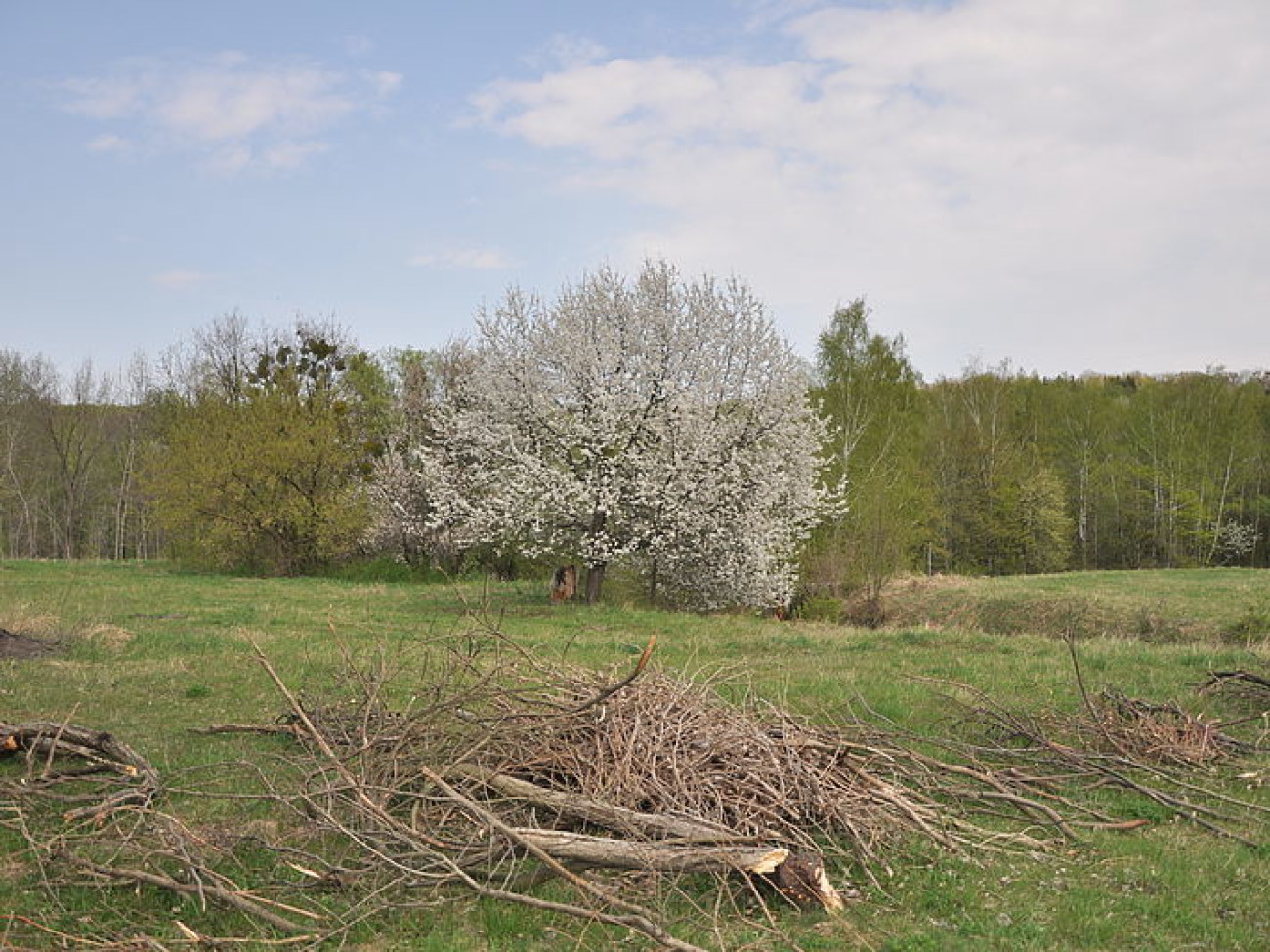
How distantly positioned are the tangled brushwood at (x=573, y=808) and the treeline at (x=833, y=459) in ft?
64.3

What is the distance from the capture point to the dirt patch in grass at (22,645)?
1220 centimetres

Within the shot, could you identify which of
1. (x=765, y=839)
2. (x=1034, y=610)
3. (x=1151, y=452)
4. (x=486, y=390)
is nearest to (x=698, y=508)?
(x=486, y=390)

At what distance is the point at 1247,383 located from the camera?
155 feet

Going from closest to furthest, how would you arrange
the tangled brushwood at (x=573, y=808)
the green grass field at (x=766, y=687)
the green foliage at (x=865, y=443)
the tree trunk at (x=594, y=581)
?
the green grass field at (x=766, y=687) → the tangled brushwood at (x=573, y=808) → the tree trunk at (x=594, y=581) → the green foliage at (x=865, y=443)

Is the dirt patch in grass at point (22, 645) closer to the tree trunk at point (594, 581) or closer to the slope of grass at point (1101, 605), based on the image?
the tree trunk at point (594, 581)

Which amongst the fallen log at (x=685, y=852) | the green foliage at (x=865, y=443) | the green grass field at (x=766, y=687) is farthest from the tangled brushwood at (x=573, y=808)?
the green foliage at (x=865, y=443)

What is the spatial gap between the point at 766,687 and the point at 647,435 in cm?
1092

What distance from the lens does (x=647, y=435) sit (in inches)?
823

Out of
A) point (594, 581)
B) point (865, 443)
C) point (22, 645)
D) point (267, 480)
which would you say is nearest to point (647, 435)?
point (594, 581)

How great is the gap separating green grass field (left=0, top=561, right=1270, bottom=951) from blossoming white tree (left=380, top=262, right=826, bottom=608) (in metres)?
1.91

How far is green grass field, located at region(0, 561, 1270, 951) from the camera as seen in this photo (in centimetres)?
484

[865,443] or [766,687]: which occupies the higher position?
[865,443]

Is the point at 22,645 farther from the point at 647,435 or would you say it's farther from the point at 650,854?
the point at 647,435

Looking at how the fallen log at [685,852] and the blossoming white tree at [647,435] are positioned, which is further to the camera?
the blossoming white tree at [647,435]
